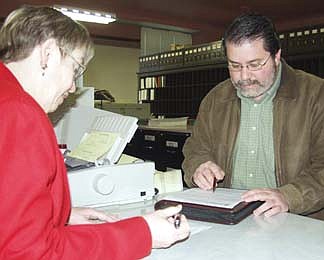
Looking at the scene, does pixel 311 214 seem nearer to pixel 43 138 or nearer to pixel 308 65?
pixel 43 138

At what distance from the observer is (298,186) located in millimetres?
1457

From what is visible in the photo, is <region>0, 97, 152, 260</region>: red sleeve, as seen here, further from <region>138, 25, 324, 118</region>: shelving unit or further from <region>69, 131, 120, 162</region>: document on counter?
<region>138, 25, 324, 118</region>: shelving unit

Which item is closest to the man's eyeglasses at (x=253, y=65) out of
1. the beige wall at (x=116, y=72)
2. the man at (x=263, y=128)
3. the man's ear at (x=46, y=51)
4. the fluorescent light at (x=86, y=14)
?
the man at (x=263, y=128)

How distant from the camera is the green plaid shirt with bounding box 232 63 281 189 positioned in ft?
5.43

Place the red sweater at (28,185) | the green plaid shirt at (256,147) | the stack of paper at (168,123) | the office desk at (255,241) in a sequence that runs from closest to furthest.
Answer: the red sweater at (28,185)
the office desk at (255,241)
the green plaid shirt at (256,147)
the stack of paper at (168,123)

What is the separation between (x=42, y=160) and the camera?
680mm

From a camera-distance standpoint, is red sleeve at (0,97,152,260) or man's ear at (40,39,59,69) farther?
man's ear at (40,39,59,69)

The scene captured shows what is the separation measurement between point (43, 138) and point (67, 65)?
0.19 meters

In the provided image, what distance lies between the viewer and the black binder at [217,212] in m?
1.20

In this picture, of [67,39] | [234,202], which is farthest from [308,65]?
[67,39]

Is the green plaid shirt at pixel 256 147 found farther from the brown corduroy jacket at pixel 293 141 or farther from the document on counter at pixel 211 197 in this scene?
the document on counter at pixel 211 197

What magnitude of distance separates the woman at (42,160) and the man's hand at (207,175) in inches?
23.0

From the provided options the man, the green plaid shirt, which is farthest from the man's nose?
the green plaid shirt

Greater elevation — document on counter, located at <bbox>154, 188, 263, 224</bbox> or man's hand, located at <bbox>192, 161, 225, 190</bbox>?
man's hand, located at <bbox>192, 161, 225, 190</bbox>
